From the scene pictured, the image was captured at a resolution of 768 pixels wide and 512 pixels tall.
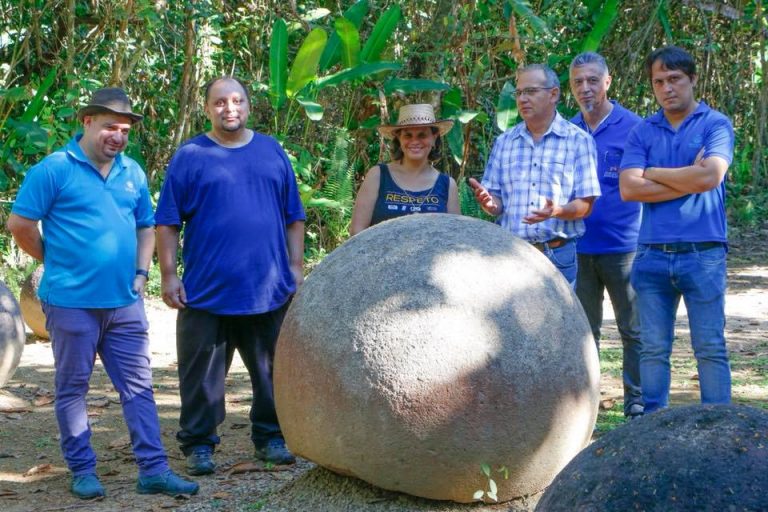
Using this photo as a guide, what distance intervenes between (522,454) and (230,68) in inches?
381

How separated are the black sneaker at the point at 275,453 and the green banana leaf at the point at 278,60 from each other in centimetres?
591

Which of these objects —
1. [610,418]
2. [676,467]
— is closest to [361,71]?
[610,418]

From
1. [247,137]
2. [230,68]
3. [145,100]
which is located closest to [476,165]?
[230,68]

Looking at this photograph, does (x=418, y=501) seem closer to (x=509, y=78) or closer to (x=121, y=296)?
(x=121, y=296)

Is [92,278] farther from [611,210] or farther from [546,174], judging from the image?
[611,210]

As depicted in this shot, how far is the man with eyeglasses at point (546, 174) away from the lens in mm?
5910

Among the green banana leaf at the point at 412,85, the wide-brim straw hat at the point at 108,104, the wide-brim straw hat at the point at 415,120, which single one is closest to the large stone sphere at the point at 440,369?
the wide-brim straw hat at the point at 415,120

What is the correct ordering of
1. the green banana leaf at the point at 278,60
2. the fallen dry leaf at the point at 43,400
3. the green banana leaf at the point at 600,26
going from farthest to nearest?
the green banana leaf at the point at 600,26, the green banana leaf at the point at 278,60, the fallen dry leaf at the point at 43,400

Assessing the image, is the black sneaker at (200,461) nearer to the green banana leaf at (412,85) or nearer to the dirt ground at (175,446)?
the dirt ground at (175,446)

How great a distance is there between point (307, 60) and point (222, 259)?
18.0 feet

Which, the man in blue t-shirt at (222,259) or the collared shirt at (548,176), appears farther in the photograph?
the collared shirt at (548,176)

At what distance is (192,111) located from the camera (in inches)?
495

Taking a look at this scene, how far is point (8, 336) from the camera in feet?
24.3

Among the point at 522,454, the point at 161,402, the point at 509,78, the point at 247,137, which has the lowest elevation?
the point at 161,402
